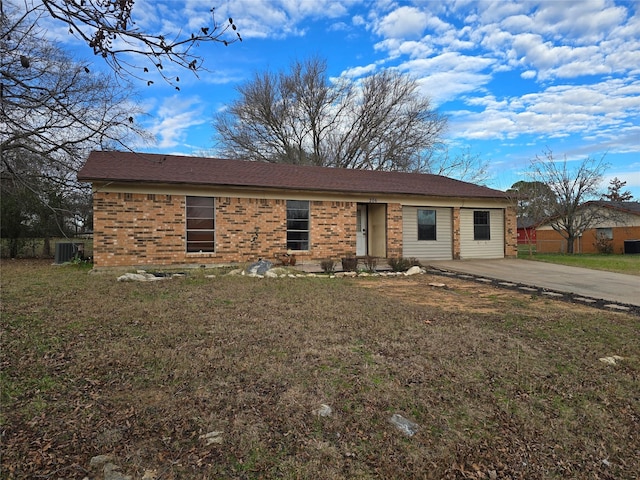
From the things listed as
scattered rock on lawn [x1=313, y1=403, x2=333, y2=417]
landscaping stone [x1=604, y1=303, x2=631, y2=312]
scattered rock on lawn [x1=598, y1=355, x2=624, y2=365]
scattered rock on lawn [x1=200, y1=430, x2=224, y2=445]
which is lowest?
scattered rock on lawn [x1=200, y1=430, x2=224, y2=445]

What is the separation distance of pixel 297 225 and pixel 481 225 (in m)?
7.95

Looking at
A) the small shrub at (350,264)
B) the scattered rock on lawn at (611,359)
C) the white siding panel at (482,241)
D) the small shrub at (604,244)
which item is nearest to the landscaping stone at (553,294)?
the scattered rock on lawn at (611,359)

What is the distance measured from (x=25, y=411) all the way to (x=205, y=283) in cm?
636

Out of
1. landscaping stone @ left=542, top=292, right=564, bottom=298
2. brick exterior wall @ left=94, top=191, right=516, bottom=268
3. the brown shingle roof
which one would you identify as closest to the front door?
the brown shingle roof

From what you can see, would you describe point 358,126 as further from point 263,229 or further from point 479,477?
point 479,477

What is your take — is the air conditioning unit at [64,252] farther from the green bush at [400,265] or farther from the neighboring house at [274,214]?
the green bush at [400,265]

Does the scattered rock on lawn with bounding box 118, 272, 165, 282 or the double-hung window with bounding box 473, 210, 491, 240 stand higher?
the double-hung window with bounding box 473, 210, 491, 240

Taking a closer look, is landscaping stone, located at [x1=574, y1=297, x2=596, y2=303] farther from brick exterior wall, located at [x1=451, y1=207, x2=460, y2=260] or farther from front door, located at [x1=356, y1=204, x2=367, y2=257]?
front door, located at [x1=356, y1=204, x2=367, y2=257]

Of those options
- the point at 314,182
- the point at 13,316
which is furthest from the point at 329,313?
the point at 314,182

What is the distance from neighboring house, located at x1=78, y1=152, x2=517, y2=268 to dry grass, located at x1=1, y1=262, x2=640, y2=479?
5862 millimetres

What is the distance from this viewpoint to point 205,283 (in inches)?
366

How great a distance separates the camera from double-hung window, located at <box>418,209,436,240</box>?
15695 mm

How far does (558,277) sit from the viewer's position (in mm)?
11211

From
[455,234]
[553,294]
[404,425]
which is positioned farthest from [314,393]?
[455,234]
